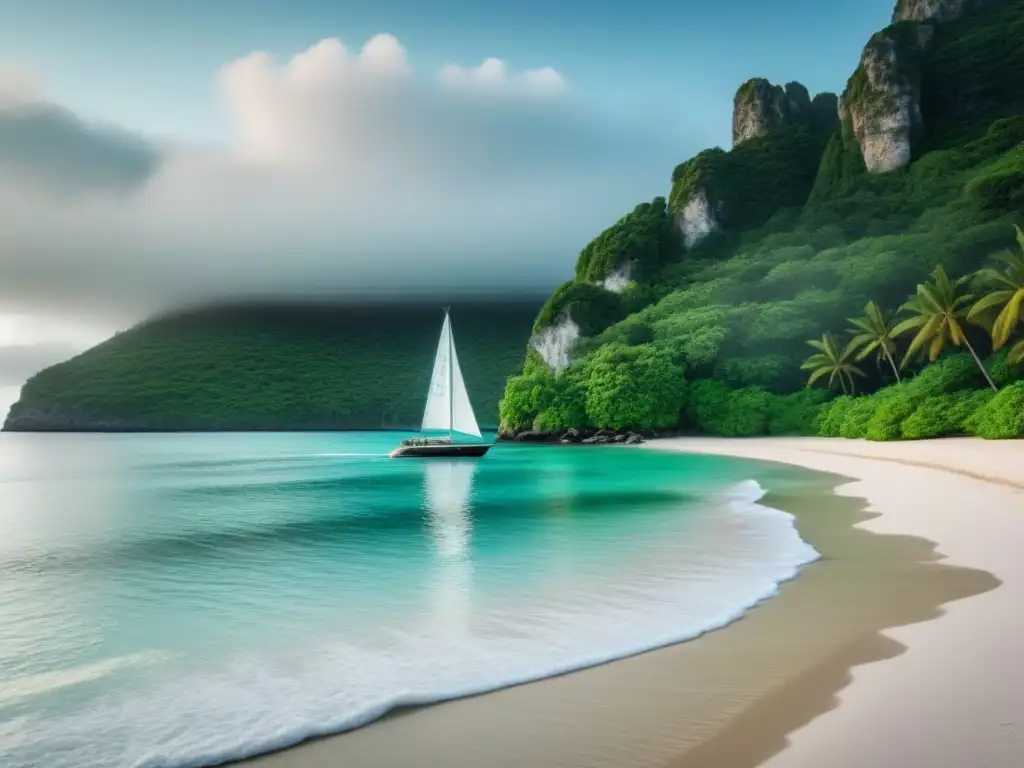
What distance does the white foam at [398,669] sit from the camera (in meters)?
5.30

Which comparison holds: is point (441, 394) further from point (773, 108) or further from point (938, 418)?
point (773, 108)

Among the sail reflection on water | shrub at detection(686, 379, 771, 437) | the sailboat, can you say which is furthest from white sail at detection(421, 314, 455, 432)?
shrub at detection(686, 379, 771, 437)

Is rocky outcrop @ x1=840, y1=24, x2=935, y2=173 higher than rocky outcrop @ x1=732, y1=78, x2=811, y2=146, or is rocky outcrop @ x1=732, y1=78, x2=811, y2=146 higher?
rocky outcrop @ x1=732, y1=78, x2=811, y2=146

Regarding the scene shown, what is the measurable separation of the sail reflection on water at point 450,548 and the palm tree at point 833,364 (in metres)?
32.9

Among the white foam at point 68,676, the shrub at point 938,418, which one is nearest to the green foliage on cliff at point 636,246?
Answer: the shrub at point 938,418

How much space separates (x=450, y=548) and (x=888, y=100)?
98072 mm

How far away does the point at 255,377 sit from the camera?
439 ft

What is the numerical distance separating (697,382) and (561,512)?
151 feet

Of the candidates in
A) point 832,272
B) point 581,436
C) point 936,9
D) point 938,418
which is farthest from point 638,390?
point 936,9

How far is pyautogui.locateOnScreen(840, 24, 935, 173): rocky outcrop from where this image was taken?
3546 inches

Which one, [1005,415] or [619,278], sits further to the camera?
[619,278]

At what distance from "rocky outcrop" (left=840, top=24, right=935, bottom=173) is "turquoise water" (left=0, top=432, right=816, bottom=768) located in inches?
3350

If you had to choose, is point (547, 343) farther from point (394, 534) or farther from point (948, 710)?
point (948, 710)

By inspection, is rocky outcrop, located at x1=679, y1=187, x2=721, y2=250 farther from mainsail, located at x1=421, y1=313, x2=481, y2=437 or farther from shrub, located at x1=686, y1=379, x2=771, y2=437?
→ mainsail, located at x1=421, y1=313, x2=481, y2=437
